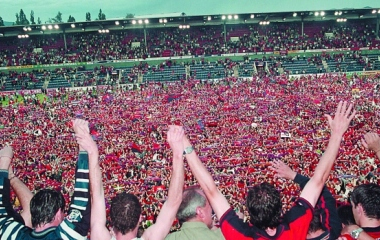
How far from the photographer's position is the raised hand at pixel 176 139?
2824 mm

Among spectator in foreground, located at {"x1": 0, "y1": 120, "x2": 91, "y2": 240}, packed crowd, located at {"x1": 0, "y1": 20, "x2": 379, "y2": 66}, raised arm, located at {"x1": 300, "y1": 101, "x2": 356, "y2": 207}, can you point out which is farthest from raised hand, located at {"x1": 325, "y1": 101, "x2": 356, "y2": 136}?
packed crowd, located at {"x1": 0, "y1": 20, "x2": 379, "y2": 66}

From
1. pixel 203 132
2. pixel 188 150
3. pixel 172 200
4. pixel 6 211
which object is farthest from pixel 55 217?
pixel 203 132

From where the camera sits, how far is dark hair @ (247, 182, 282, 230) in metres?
2.58

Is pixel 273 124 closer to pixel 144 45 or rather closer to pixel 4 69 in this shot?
pixel 144 45

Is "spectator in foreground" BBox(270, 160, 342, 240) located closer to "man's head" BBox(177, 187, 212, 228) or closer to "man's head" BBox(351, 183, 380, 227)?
"man's head" BBox(351, 183, 380, 227)

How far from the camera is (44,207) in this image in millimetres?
2779

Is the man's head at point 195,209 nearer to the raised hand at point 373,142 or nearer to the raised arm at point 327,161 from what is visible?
the raised arm at point 327,161

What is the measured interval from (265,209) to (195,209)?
54 cm

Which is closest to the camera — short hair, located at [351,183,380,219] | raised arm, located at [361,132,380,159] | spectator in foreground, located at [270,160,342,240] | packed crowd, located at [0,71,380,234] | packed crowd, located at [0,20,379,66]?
short hair, located at [351,183,380,219]

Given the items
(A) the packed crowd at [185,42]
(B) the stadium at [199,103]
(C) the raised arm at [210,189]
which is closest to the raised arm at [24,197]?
(B) the stadium at [199,103]

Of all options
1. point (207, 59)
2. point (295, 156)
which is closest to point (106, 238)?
point (295, 156)

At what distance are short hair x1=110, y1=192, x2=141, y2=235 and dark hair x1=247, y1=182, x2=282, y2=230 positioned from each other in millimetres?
883

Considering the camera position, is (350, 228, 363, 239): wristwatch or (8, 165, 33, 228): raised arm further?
(8, 165, 33, 228): raised arm

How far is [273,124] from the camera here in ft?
70.8
